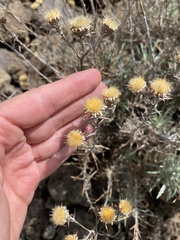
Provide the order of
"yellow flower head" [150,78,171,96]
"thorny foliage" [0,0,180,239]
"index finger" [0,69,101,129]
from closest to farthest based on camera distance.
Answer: "yellow flower head" [150,78,171,96], "index finger" [0,69,101,129], "thorny foliage" [0,0,180,239]

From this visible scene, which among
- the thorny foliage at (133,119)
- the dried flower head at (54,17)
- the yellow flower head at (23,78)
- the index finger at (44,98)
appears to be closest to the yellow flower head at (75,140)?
the index finger at (44,98)

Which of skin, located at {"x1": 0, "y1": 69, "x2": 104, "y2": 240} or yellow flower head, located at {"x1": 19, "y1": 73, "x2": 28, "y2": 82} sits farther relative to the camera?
yellow flower head, located at {"x1": 19, "y1": 73, "x2": 28, "y2": 82}

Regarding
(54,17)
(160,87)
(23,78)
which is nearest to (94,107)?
(160,87)

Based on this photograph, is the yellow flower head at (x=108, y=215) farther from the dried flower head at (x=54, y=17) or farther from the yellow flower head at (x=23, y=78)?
the yellow flower head at (x=23, y=78)

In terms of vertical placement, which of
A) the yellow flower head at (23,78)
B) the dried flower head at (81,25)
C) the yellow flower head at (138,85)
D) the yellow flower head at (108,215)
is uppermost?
the dried flower head at (81,25)

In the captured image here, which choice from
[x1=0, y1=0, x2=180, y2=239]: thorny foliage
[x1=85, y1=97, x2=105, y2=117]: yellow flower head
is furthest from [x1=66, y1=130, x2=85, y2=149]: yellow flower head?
[x1=0, y1=0, x2=180, y2=239]: thorny foliage

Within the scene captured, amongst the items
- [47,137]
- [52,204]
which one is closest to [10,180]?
[47,137]

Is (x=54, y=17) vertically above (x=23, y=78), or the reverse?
(x=54, y=17)

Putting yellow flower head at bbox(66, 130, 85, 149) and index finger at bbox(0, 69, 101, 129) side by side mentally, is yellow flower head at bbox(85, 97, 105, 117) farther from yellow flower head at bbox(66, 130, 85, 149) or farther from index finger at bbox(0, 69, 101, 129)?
index finger at bbox(0, 69, 101, 129)

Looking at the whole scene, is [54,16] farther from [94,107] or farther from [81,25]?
[94,107]
